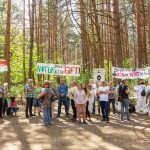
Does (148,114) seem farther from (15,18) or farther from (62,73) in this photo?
(15,18)

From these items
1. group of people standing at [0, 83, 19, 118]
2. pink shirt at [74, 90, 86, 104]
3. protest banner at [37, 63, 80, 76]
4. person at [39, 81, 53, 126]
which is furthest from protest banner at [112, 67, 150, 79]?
person at [39, 81, 53, 126]

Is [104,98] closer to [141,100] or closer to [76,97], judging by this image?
[76,97]

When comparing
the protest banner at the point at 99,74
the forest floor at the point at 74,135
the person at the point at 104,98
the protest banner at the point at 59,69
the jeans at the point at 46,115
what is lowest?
the forest floor at the point at 74,135

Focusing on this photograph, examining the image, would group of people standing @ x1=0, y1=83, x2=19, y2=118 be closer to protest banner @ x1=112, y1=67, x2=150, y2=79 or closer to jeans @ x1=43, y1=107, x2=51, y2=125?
jeans @ x1=43, y1=107, x2=51, y2=125

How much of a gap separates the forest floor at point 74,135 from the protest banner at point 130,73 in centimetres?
433

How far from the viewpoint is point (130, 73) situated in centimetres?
2141

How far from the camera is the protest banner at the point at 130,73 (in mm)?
21000

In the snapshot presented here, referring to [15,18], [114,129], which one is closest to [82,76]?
[114,129]

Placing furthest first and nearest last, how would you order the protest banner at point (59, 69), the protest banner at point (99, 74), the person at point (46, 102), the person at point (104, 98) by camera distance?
the protest banner at point (59, 69), the protest banner at point (99, 74), the person at point (104, 98), the person at point (46, 102)

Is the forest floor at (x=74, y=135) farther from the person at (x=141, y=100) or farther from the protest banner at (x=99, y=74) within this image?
the protest banner at (x=99, y=74)

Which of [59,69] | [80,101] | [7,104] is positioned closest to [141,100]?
[59,69]

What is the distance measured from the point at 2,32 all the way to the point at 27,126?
81.6 ft

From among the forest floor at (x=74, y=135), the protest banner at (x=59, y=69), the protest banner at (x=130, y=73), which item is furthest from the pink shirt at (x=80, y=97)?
the protest banner at (x=130, y=73)

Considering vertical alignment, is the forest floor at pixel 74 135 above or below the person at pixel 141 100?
below
